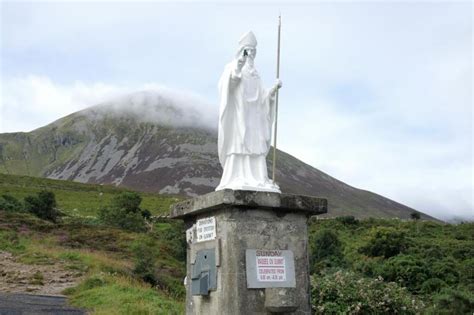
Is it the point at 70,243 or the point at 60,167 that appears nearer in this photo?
the point at 70,243

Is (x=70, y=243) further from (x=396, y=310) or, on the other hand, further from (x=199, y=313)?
(x=199, y=313)

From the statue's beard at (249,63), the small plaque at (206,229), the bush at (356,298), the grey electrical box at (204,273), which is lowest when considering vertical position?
the bush at (356,298)

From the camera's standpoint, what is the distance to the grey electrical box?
7.59 metres

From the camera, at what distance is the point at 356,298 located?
13320 mm

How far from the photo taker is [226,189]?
7.31 m

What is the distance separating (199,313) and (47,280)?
1373 cm

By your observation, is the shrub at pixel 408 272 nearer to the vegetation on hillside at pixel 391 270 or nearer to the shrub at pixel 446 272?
the vegetation on hillside at pixel 391 270

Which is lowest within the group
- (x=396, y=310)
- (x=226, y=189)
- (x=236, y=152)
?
(x=396, y=310)

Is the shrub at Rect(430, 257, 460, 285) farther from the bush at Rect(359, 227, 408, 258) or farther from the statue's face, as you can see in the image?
the statue's face

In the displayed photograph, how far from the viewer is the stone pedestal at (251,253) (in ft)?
24.0

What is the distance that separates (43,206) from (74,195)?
30.7 meters

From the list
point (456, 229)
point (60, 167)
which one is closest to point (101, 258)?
point (456, 229)

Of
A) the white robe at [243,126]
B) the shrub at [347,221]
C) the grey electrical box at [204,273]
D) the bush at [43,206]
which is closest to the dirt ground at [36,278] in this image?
the grey electrical box at [204,273]

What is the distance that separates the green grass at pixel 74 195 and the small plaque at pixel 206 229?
46.2m
